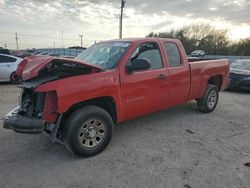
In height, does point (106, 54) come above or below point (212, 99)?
above

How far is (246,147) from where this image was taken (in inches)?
180

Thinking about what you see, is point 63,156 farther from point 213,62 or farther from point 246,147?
point 213,62

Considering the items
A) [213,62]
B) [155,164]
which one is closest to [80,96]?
[155,164]

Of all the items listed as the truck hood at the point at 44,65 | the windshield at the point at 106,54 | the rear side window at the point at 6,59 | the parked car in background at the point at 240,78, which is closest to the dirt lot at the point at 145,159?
the truck hood at the point at 44,65

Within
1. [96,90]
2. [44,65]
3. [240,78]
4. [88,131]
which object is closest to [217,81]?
[240,78]

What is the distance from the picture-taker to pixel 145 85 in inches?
190

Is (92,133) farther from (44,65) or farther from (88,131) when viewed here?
(44,65)

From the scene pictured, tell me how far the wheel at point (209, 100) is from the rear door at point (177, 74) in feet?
2.83

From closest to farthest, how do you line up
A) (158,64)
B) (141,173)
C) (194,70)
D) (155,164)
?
(141,173), (155,164), (158,64), (194,70)

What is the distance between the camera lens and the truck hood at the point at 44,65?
3.91m

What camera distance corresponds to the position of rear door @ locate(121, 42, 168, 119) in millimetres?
4587

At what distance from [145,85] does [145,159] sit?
1.42 meters

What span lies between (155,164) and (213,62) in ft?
12.6

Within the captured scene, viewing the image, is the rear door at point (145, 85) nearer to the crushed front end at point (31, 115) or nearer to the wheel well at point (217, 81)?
the crushed front end at point (31, 115)
